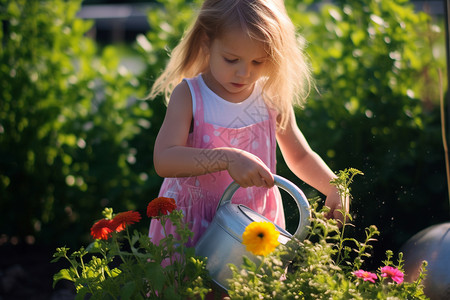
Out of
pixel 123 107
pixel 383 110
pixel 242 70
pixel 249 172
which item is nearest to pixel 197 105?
pixel 242 70

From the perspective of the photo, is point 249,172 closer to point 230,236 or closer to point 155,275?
point 230,236

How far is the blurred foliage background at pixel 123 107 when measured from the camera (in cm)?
308

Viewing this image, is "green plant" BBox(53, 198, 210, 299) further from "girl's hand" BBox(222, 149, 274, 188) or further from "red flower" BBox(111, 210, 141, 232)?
"girl's hand" BBox(222, 149, 274, 188)

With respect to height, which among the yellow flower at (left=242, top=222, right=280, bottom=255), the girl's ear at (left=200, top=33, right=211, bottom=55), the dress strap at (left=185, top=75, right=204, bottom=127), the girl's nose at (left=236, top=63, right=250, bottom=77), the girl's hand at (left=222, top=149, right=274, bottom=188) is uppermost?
the girl's ear at (left=200, top=33, right=211, bottom=55)

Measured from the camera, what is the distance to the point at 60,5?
3510mm

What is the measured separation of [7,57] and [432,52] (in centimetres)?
243

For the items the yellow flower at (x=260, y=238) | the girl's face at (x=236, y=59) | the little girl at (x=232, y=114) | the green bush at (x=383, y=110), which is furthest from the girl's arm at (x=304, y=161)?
the green bush at (x=383, y=110)

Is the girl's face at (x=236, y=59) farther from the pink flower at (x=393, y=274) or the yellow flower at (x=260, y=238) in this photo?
the pink flower at (x=393, y=274)

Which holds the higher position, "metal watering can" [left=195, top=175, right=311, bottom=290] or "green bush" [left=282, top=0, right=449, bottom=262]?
"green bush" [left=282, top=0, right=449, bottom=262]

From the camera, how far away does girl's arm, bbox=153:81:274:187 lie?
4.93ft

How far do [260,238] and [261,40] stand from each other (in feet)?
1.89

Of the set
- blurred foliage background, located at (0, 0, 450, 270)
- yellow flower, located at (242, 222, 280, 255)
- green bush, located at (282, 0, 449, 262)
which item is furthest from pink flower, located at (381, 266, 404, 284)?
blurred foliage background, located at (0, 0, 450, 270)

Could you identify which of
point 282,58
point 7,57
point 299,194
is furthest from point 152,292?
point 7,57

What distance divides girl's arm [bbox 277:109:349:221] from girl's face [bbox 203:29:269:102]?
26cm
